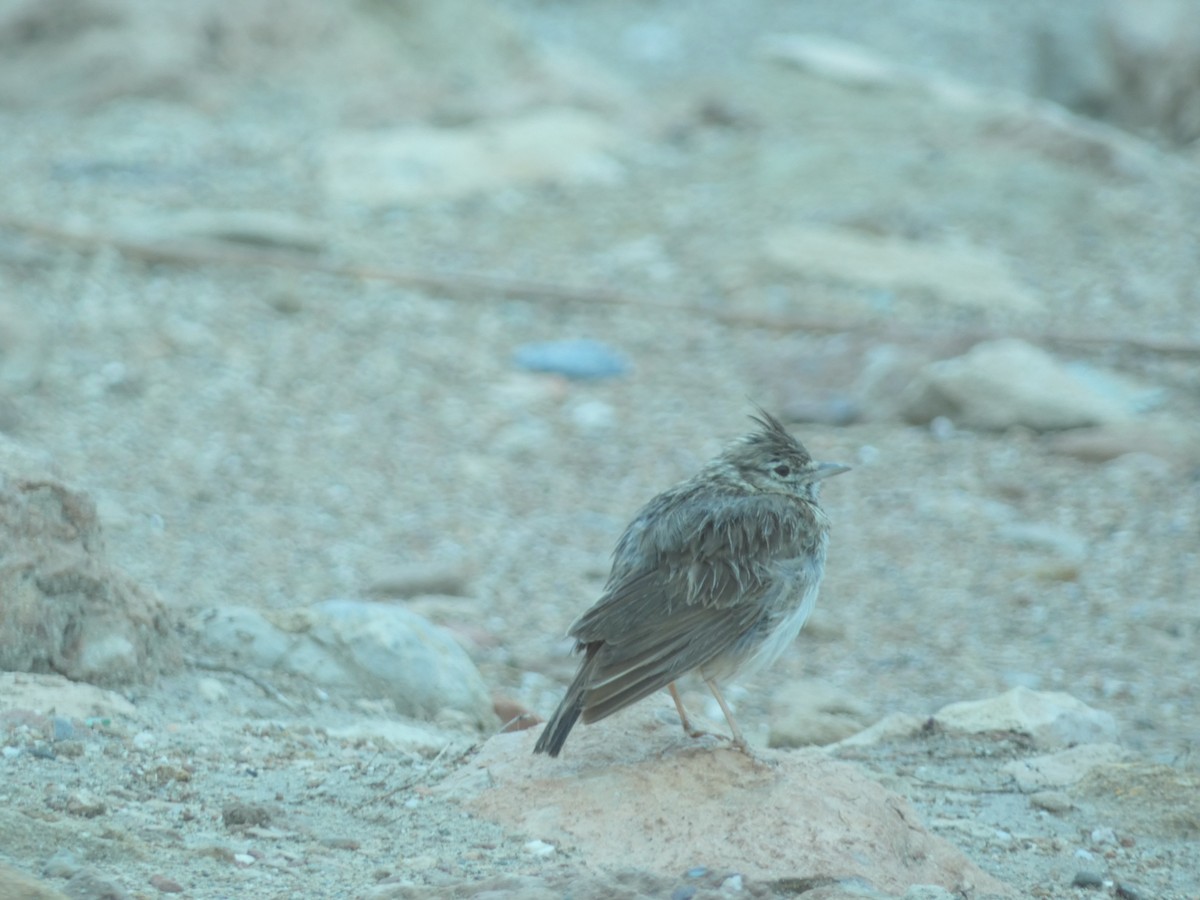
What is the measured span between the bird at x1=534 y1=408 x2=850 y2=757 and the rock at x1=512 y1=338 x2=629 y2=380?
4750 millimetres

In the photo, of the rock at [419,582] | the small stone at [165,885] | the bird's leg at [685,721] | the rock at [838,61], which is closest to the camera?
the small stone at [165,885]

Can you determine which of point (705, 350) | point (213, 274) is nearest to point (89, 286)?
point (213, 274)

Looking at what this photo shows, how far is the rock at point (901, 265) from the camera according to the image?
33.8 ft

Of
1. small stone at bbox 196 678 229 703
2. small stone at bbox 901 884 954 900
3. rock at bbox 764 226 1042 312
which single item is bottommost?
rock at bbox 764 226 1042 312

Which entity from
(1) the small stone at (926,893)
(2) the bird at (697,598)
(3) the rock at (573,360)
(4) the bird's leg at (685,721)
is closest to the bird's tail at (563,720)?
(2) the bird at (697,598)

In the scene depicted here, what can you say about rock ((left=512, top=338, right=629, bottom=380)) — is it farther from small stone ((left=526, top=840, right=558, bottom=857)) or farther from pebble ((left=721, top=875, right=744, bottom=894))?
pebble ((left=721, top=875, right=744, bottom=894))

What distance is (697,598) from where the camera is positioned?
4.26m

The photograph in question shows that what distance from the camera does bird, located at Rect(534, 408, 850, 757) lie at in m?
4.05

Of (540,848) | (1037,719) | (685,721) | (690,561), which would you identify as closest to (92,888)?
(540,848)

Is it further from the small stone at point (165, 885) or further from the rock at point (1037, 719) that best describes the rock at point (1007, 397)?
the small stone at point (165, 885)

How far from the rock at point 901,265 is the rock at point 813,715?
434 cm

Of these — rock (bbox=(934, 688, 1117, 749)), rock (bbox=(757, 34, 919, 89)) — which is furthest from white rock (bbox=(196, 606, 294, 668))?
rock (bbox=(757, 34, 919, 89))

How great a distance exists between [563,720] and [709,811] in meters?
0.41

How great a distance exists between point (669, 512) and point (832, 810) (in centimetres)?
100
